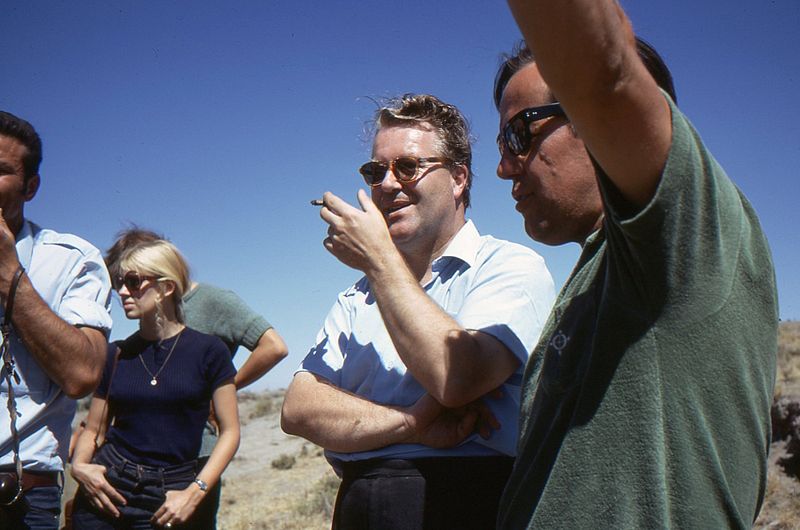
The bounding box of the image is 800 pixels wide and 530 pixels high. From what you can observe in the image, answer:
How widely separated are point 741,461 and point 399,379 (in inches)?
52.6

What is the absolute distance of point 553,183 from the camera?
1784mm

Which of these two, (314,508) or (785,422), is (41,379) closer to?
(314,508)

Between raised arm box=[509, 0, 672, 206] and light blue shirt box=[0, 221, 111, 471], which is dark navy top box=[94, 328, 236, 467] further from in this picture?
raised arm box=[509, 0, 672, 206]

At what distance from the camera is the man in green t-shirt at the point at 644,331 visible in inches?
43.3

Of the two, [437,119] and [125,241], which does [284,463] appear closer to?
[125,241]

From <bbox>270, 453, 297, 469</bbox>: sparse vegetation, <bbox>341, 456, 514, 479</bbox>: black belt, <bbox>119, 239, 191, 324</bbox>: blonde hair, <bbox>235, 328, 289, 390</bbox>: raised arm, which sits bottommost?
<bbox>270, 453, 297, 469</bbox>: sparse vegetation

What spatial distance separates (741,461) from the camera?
49.7 inches

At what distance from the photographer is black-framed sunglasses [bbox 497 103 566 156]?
73.5 inches

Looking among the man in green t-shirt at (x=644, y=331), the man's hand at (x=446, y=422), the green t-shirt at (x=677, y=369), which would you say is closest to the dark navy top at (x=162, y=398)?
the man's hand at (x=446, y=422)

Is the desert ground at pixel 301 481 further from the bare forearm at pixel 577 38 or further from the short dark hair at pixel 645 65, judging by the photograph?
the bare forearm at pixel 577 38

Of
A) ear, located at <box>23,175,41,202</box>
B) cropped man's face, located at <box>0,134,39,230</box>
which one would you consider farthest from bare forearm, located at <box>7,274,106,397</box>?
ear, located at <box>23,175,41,202</box>

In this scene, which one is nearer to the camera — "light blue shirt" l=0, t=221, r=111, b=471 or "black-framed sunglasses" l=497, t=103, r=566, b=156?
"black-framed sunglasses" l=497, t=103, r=566, b=156

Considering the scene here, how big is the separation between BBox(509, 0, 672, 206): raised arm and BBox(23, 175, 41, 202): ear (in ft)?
8.91

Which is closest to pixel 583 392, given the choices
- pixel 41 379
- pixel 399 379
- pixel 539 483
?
A: pixel 539 483
